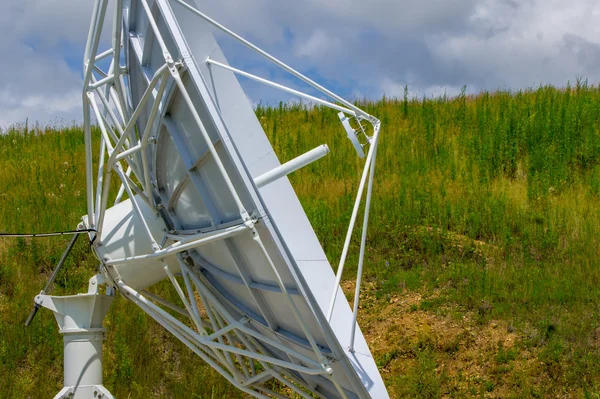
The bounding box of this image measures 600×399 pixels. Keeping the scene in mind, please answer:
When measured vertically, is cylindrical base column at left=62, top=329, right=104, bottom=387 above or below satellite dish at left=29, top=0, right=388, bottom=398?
below

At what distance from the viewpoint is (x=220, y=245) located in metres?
6.16

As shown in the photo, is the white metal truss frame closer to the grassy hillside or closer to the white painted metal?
the white painted metal

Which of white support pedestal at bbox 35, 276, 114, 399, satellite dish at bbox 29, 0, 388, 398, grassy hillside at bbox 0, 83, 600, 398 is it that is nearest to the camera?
satellite dish at bbox 29, 0, 388, 398

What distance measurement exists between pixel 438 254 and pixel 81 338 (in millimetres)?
7161

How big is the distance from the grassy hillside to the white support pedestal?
4363 millimetres

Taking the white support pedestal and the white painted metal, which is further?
the white support pedestal

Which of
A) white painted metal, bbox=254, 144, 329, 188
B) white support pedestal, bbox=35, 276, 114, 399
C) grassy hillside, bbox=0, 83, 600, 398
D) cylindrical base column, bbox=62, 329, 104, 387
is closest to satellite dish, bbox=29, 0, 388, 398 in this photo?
white painted metal, bbox=254, 144, 329, 188

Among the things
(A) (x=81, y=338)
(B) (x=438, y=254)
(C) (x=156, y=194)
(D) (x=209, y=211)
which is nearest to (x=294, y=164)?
(D) (x=209, y=211)

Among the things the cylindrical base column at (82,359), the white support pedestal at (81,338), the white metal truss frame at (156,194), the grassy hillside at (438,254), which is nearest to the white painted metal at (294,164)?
the white metal truss frame at (156,194)

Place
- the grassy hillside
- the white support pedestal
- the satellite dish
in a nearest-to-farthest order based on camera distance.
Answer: the satellite dish
the white support pedestal
the grassy hillside

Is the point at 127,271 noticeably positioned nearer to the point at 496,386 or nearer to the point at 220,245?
the point at 220,245

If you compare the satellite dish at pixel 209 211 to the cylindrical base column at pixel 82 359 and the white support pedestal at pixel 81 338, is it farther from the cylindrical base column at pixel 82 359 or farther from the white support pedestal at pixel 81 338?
the cylindrical base column at pixel 82 359

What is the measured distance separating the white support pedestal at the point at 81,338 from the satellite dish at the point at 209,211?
10.7 inches

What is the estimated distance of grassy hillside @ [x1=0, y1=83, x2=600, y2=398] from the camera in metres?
10.8
